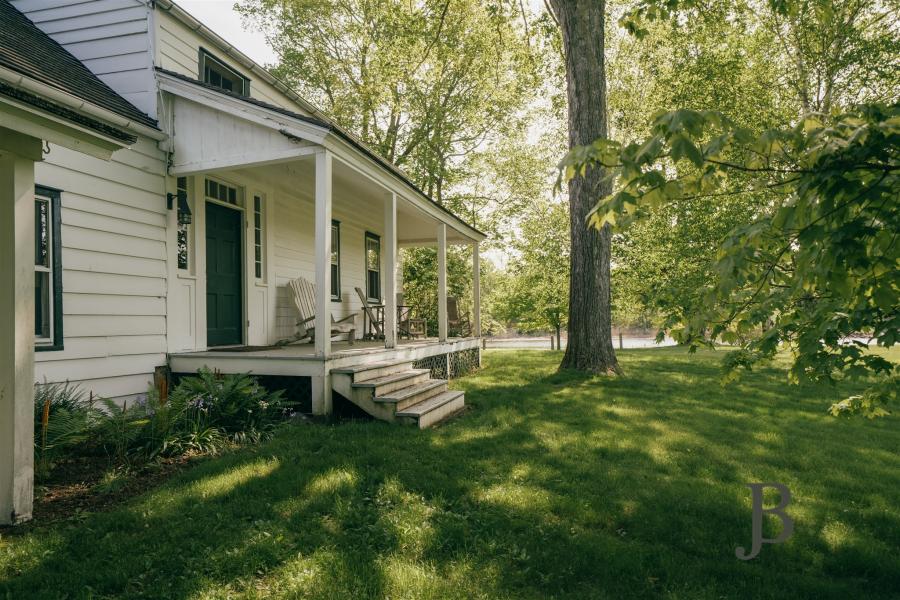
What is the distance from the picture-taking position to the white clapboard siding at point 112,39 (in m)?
6.54

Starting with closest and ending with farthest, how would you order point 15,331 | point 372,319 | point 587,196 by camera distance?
point 15,331 → point 587,196 → point 372,319

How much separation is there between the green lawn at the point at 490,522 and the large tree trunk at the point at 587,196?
3385mm

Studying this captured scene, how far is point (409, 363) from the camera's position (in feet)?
24.8

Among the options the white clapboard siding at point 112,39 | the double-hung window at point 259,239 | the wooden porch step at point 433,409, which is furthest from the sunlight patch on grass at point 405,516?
the white clapboard siding at point 112,39

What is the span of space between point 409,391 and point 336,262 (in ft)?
17.5

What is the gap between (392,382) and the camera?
6246 mm

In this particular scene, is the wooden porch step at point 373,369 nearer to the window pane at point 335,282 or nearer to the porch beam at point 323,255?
the porch beam at point 323,255

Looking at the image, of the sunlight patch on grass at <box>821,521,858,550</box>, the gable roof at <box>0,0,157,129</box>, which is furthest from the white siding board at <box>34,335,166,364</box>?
the sunlight patch on grass at <box>821,521,858,550</box>

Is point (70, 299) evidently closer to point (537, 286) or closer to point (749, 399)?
point (749, 399)

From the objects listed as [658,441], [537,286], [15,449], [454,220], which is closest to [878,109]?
[658,441]

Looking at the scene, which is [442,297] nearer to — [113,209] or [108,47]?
[113,209]

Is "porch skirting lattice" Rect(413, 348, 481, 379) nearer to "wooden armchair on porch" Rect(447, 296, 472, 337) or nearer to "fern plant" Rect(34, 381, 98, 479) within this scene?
"wooden armchair on porch" Rect(447, 296, 472, 337)

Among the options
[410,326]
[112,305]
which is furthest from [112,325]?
[410,326]

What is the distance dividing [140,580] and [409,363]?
5051 mm
